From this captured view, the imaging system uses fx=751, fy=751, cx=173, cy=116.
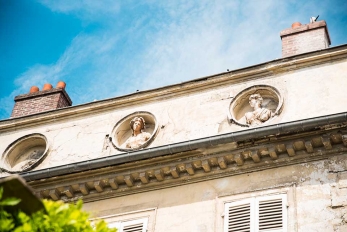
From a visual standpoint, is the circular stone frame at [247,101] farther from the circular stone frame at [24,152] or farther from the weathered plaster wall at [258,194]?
the circular stone frame at [24,152]

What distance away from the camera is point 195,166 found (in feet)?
41.4

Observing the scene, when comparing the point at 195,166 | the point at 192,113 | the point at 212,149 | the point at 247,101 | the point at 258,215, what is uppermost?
the point at 247,101

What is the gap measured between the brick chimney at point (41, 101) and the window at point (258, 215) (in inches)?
232

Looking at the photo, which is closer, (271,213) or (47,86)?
(271,213)

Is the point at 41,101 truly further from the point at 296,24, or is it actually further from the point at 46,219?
the point at 46,219

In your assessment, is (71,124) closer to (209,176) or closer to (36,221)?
(209,176)

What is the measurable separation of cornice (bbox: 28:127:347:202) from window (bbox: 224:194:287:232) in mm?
671

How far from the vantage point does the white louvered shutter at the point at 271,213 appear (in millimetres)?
11344

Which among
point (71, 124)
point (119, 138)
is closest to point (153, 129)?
point (119, 138)

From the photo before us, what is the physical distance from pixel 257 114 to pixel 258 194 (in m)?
1.88

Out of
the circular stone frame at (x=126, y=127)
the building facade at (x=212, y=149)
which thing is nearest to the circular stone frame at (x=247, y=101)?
the building facade at (x=212, y=149)

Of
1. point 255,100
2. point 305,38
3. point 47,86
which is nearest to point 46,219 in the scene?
point 255,100

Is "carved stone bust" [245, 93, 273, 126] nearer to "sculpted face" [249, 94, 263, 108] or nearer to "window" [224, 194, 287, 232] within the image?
"sculpted face" [249, 94, 263, 108]

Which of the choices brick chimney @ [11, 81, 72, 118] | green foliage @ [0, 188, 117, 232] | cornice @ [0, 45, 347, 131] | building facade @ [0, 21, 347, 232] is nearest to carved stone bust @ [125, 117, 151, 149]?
building facade @ [0, 21, 347, 232]
